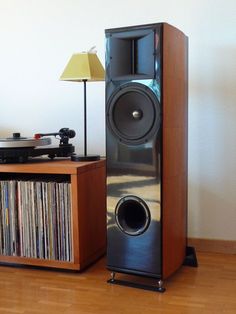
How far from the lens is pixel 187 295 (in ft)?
5.49

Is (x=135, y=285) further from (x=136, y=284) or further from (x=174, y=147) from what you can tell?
(x=174, y=147)

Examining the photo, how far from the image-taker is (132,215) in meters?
1.76

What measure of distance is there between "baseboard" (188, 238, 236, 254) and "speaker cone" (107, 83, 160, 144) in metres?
0.78

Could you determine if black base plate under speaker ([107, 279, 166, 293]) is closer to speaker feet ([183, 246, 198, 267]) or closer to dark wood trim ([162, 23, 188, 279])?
dark wood trim ([162, 23, 188, 279])

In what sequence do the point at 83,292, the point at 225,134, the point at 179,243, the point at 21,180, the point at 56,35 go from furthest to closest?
1. the point at 56,35
2. the point at 225,134
3. the point at 21,180
4. the point at 179,243
5. the point at 83,292

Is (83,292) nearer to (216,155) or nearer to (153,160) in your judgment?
(153,160)

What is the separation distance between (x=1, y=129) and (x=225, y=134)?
1182mm

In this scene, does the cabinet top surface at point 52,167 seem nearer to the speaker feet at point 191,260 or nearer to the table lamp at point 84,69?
the table lamp at point 84,69

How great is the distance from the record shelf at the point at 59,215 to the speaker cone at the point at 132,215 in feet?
0.70

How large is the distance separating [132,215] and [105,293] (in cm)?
31

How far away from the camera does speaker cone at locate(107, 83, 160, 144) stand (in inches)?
64.4

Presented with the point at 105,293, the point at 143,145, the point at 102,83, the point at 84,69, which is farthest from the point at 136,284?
the point at 102,83

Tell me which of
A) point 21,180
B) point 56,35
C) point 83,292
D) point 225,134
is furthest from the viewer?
point 56,35

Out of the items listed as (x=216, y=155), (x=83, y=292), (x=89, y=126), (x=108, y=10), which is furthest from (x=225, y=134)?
(x=83, y=292)
